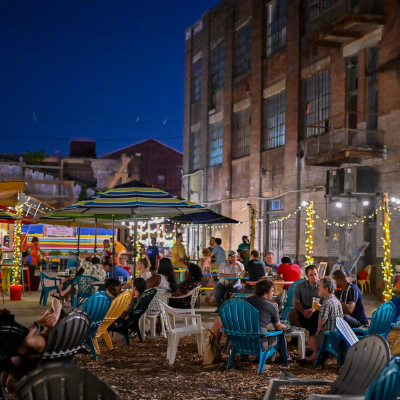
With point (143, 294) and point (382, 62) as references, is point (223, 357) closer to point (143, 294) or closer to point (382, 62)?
point (143, 294)

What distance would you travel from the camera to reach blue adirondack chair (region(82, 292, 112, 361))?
28.6ft

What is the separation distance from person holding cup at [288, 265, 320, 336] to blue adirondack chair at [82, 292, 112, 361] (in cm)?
294

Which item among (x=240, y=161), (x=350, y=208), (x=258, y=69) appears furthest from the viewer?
(x=240, y=161)

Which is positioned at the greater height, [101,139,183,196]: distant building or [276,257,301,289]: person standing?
[101,139,183,196]: distant building

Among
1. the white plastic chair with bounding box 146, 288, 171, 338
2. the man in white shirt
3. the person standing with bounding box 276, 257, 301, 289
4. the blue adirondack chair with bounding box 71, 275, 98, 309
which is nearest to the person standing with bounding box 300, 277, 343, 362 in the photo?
the white plastic chair with bounding box 146, 288, 171, 338

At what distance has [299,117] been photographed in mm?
24172

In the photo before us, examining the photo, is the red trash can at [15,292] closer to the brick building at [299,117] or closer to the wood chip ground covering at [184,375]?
the wood chip ground covering at [184,375]

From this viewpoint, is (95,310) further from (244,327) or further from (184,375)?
(244,327)

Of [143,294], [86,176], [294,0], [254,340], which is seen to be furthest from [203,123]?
[254,340]

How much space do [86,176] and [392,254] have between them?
2957cm

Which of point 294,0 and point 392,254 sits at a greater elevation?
point 294,0

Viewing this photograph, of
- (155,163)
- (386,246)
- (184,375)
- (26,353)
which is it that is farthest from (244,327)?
(155,163)

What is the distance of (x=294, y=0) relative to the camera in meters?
24.6

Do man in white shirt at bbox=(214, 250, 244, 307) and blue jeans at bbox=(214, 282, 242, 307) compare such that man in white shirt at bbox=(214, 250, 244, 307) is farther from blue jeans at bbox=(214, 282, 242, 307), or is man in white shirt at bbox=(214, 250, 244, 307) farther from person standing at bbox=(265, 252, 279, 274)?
person standing at bbox=(265, 252, 279, 274)
